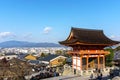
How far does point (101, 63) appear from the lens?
38125 mm

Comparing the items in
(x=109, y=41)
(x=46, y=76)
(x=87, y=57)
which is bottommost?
(x=46, y=76)

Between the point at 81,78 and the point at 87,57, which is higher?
the point at 87,57

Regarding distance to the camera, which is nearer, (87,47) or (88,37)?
(87,47)

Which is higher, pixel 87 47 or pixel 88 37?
pixel 88 37

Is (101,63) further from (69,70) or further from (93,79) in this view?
(93,79)

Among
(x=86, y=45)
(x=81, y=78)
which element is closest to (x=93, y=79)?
(x=81, y=78)

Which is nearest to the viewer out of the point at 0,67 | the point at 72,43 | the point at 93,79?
the point at 93,79

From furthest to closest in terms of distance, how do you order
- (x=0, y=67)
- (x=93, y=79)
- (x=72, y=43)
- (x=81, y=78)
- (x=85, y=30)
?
(x=0, y=67)
(x=85, y=30)
(x=72, y=43)
(x=81, y=78)
(x=93, y=79)

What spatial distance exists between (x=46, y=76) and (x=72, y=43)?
6.41 m

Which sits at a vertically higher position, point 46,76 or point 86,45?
point 86,45

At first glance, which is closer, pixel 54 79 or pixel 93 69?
pixel 54 79

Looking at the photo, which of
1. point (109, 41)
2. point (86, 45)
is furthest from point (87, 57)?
point (109, 41)

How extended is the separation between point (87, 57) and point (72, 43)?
126 inches

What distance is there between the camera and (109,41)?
123 feet
